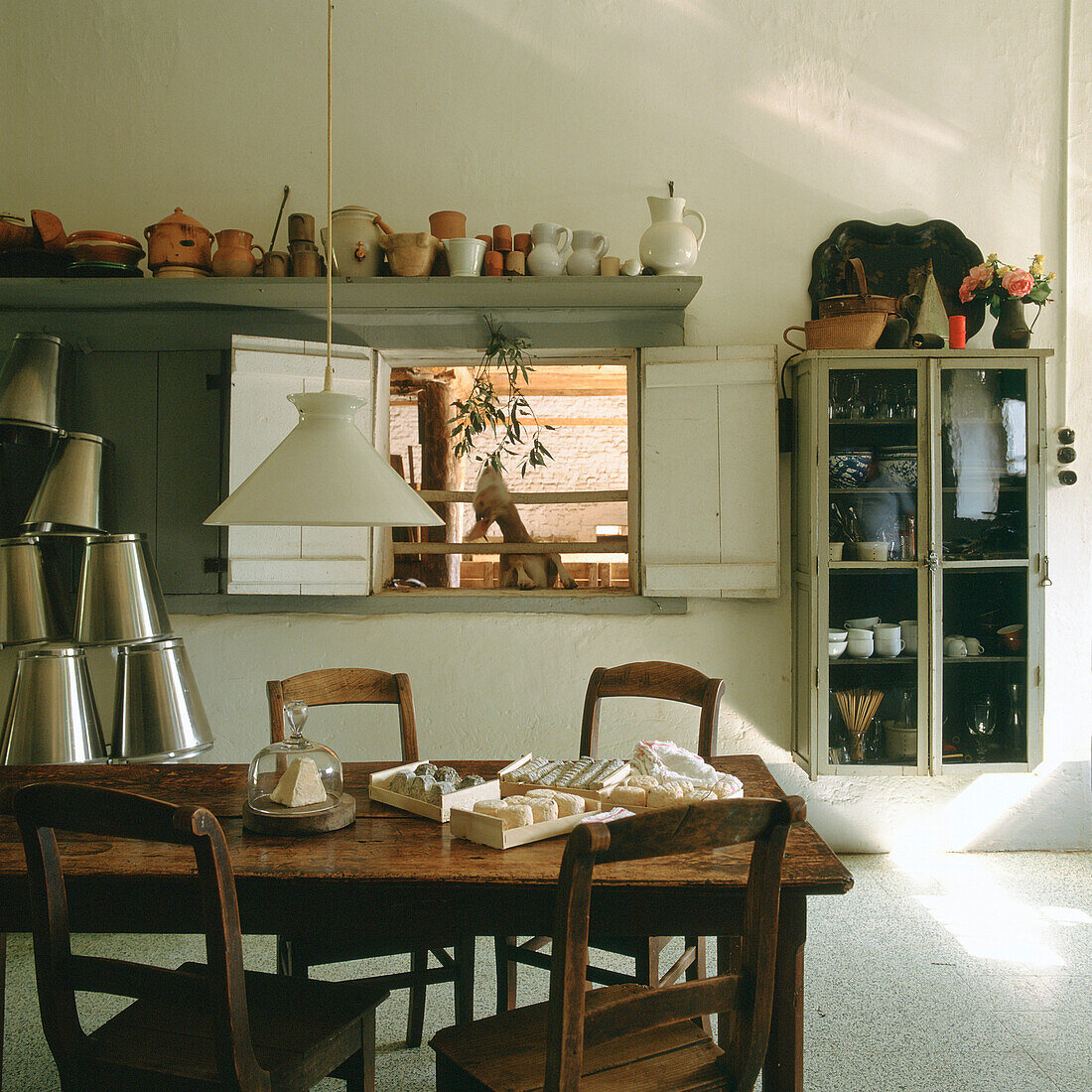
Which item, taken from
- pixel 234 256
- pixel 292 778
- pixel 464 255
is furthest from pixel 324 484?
pixel 234 256

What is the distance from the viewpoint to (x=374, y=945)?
7.30ft

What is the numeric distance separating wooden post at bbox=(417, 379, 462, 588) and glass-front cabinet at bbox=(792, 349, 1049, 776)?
1.62 metres

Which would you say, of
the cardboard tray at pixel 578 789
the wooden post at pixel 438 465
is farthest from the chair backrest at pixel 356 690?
the wooden post at pixel 438 465

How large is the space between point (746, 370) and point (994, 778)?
203cm

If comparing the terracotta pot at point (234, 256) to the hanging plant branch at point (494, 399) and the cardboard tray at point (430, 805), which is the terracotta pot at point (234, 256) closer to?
the hanging plant branch at point (494, 399)

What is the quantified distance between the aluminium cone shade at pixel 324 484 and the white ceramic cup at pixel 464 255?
1.75 metres

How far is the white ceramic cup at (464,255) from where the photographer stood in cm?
334

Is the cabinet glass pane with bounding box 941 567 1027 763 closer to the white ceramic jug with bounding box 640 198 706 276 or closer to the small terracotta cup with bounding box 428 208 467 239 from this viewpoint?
the white ceramic jug with bounding box 640 198 706 276

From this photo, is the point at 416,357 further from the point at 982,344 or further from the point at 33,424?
the point at 982,344

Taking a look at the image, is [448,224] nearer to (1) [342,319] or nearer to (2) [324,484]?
(1) [342,319]

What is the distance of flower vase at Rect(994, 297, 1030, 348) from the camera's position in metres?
3.54

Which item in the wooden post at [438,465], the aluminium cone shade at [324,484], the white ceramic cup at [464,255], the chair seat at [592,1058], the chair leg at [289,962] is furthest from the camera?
the wooden post at [438,465]

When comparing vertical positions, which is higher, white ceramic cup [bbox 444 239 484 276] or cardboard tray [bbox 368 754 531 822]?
white ceramic cup [bbox 444 239 484 276]

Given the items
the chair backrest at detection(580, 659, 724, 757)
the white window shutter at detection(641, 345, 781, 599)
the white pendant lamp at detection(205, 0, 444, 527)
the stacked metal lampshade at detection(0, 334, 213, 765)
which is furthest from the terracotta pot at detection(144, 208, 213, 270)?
the chair backrest at detection(580, 659, 724, 757)
